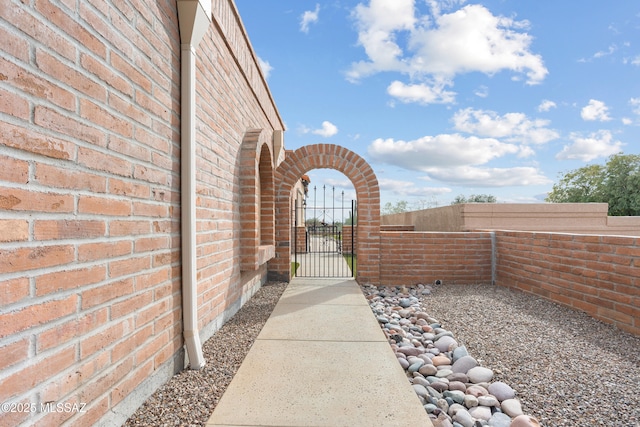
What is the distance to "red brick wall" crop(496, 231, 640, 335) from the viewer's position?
379cm

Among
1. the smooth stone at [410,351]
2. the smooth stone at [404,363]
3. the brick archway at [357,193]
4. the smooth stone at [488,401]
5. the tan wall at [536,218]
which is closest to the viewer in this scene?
the smooth stone at [488,401]

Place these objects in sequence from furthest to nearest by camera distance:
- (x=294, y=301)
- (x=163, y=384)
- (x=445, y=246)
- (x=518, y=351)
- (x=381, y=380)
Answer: (x=445, y=246)
(x=294, y=301)
(x=518, y=351)
(x=381, y=380)
(x=163, y=384)

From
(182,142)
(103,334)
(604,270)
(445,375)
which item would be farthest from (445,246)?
(103,334)

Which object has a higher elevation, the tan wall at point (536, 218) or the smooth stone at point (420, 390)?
the tan wall at point (536, 218)

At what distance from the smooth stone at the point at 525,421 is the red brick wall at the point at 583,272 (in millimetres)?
2570

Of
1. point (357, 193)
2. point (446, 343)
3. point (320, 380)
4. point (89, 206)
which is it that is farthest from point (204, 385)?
point (357, 193)

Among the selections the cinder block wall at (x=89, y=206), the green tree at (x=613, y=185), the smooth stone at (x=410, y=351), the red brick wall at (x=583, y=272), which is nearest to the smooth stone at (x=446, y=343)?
the smooth stone at (x=410, y=351)

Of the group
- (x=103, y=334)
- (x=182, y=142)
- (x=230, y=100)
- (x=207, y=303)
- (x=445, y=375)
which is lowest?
(x=445, y=375)

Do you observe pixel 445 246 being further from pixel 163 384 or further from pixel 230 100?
pixel 163 384

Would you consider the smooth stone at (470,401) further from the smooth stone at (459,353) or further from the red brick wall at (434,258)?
the red brick wall at (434,258)

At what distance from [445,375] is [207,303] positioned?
2300 millimetres

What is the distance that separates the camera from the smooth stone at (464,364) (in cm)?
288

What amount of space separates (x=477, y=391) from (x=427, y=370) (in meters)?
0.44

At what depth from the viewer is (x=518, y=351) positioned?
322cm
